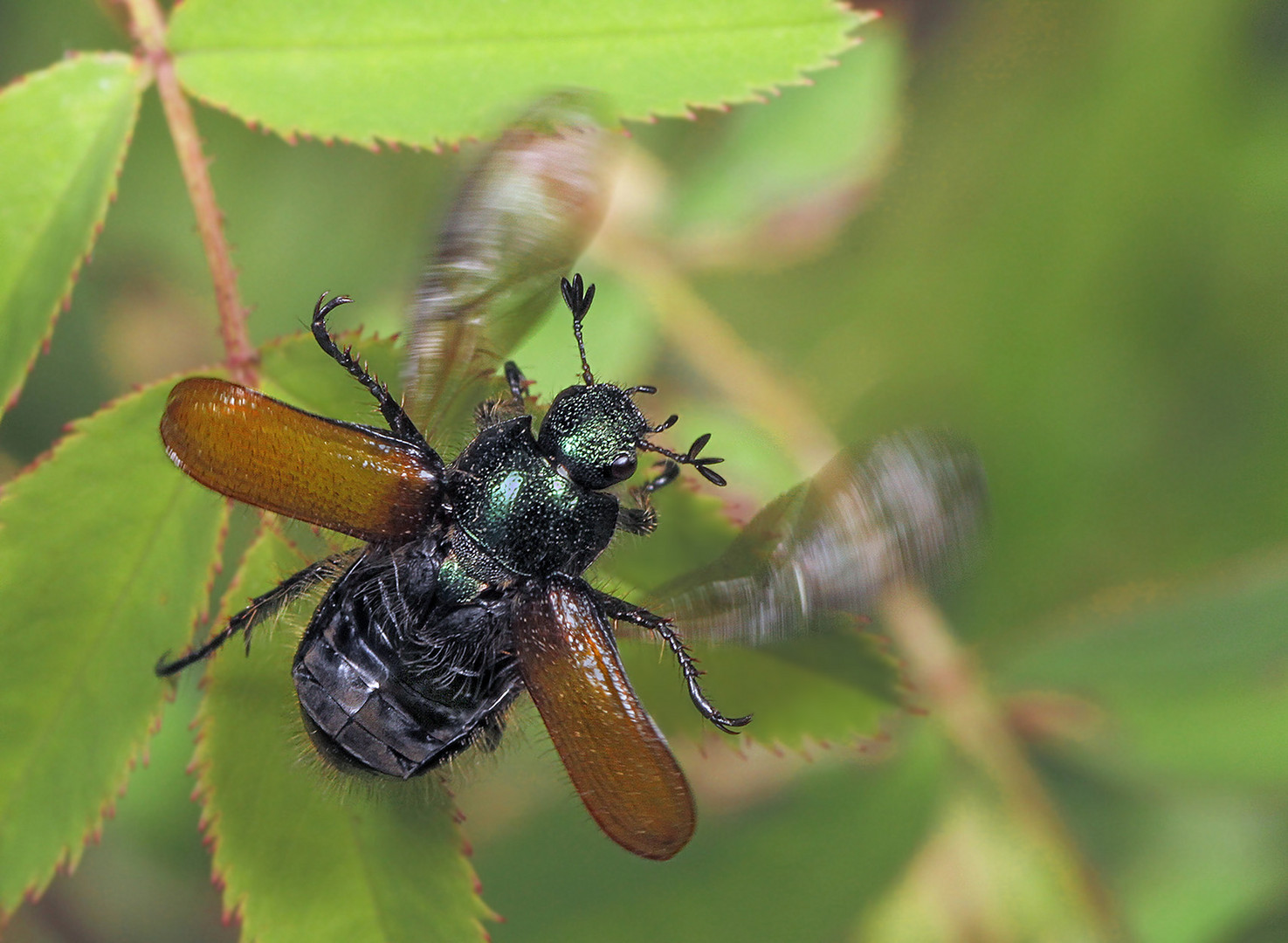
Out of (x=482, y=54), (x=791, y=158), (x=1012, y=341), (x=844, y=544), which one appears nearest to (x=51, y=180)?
(x=482, y=54)

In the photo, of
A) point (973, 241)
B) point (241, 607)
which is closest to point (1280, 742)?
point (973, 241)

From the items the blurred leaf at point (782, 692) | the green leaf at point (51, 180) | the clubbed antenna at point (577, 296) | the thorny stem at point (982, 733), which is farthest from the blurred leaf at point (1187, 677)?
the green leaf at point (51, 180)

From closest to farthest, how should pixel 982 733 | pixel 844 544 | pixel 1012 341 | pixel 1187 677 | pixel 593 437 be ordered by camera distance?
pixel 844 544 < pixel 593 437 < pixel 982 733 < pixel 1187 677 < pixel 1012 341

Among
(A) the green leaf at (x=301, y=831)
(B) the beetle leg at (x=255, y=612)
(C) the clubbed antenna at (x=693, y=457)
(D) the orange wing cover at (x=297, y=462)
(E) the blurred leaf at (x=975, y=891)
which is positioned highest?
(C) the clubbed antenna at (x=693, y=457)

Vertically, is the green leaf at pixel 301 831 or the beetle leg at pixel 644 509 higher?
the beetle leg at pixel 644 509

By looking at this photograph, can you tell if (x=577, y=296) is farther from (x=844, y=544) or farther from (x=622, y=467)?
(x=844, y=544)

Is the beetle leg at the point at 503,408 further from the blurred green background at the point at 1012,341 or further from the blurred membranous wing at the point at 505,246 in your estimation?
the blurred green background at the point at 1012,341

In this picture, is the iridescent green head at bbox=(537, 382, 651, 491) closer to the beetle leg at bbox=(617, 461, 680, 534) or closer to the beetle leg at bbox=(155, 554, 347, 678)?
the beetle leg at bbox=(617, 461, 680, 534)
